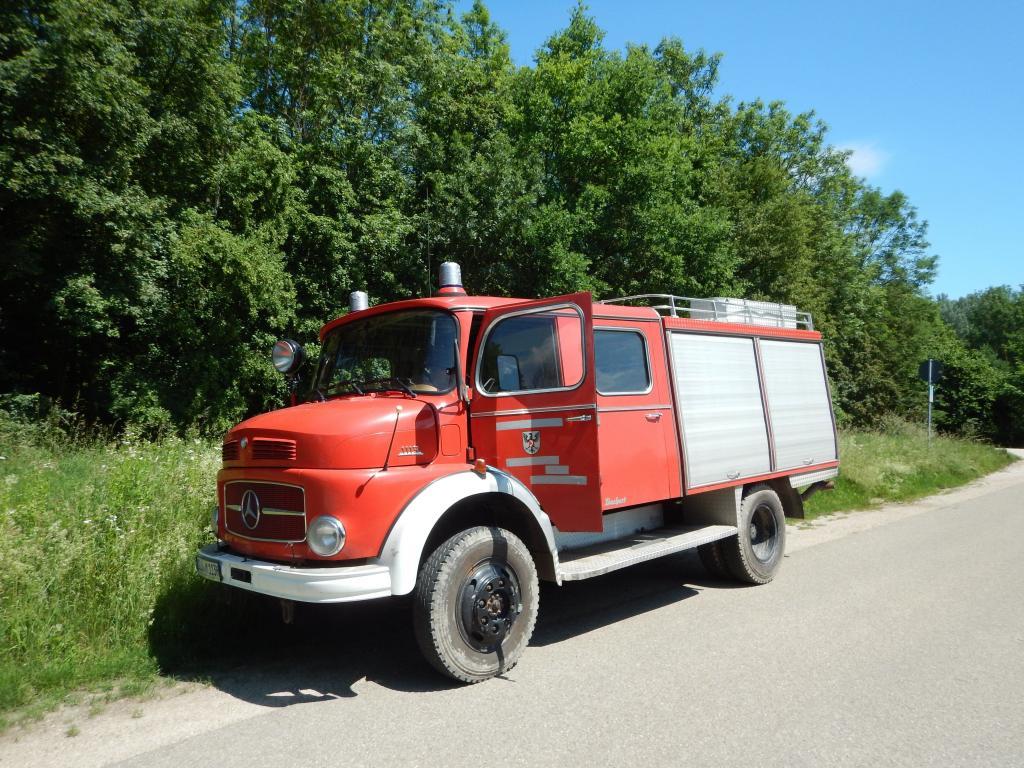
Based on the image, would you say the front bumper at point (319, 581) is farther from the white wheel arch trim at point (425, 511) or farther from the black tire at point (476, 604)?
the black tire at point (476, 604)

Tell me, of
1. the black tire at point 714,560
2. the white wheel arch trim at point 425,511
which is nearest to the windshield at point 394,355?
the white wheel arch trim at point 425,511

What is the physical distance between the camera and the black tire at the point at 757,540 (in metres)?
6.71

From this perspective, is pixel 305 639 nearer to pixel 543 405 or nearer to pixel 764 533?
pixel 543 405

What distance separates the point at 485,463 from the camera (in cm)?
475

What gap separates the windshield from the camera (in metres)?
5.10

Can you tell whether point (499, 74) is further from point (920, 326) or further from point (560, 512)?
point (920, 326)

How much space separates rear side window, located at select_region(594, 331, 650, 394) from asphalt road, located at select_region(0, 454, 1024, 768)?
189 cm

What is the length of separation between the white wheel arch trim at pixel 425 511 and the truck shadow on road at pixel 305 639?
81cm

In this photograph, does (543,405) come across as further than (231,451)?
Yes

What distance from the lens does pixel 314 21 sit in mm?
18125

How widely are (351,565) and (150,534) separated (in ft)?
7.75

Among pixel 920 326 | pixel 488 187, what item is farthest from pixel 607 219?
pixel 920 326

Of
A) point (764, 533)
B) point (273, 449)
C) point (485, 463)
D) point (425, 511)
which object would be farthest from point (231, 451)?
point (764, 533)

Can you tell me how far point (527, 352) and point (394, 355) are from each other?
1.00m
